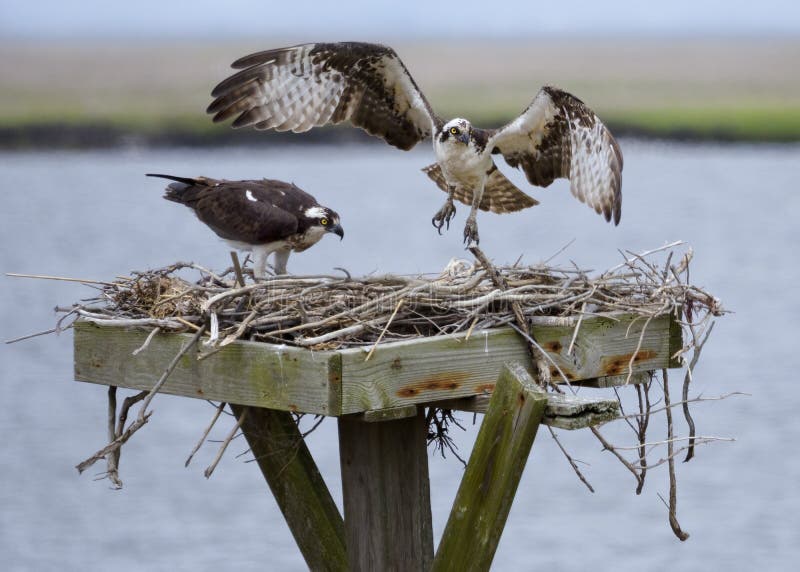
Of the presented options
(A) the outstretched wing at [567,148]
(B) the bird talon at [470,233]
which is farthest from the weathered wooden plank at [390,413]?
(A) the outstretched wing at [567,148]

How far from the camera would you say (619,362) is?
181 inches

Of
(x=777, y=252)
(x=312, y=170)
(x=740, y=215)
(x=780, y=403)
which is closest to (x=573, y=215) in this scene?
(x=740, y=215)

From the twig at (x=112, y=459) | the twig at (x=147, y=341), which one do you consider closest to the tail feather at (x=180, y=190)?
the twig at (x=112, y=459)

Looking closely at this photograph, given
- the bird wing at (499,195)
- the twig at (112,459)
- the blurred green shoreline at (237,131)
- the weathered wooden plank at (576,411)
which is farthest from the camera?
the blurred green shoreline at (237,131)

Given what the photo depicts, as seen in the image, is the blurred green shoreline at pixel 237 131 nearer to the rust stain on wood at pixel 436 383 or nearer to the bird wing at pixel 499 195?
the bird wing at pixel 499 195

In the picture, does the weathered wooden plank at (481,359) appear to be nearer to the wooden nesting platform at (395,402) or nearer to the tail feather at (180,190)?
the wooden nesting platform at (395,402)

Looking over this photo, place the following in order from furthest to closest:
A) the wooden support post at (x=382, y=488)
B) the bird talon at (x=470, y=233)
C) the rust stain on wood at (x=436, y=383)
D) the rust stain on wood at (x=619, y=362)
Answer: the bird talon at (x=470, y=233), the rust stain on wood at (x=619, y=362), the wooden support post at (x=382, y=488), the rust stain on wood at (x=436, y=383)

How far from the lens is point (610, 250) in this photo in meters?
19.7

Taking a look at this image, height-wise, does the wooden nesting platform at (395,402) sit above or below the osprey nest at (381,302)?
below

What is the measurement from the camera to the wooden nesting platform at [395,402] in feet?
12.4

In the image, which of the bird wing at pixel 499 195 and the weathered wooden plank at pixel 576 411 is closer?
the weathered wooden plank at pixel 576 411

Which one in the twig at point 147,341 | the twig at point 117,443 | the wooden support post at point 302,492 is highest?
the twig at point 147,341

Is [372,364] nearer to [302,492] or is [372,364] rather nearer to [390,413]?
[390,413]

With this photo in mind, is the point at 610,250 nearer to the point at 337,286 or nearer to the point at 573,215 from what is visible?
the point at 573,215
